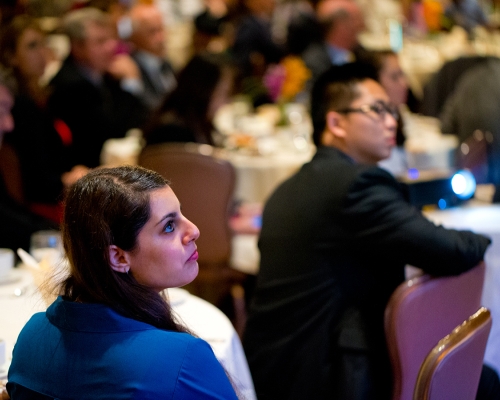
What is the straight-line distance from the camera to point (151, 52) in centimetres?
657

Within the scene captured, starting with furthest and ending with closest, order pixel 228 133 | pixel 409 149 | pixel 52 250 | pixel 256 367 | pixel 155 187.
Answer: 1. pixel 228 133
2. pixel 409 149
3. pixel 52 250
4. pixel 256 367
5. pixel 155 187

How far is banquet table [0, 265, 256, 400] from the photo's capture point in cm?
178

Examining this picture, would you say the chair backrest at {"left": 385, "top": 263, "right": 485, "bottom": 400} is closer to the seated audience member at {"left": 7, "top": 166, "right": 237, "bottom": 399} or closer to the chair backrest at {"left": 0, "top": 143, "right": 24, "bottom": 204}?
the seated audience member at {"left": 7, "top": 166, "right": 237, "bottom": 399}

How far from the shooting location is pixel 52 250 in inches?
92.0

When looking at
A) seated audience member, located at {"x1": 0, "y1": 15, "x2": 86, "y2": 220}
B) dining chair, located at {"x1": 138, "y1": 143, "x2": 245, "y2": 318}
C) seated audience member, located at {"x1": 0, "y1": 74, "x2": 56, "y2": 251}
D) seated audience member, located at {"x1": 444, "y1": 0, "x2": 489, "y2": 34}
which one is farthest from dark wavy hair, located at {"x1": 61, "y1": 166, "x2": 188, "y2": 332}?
seated audience member, located at {"x1": 444, "y1": 0, "x2": 489, "y2": 34}

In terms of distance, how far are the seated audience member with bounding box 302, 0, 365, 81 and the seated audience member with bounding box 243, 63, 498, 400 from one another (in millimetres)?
4081

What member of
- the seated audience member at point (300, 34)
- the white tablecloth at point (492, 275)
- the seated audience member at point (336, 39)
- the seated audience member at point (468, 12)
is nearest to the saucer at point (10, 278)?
the white tablecloth at point (492, 275)

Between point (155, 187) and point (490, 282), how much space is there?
5.72 feet

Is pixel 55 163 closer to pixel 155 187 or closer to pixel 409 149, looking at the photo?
pixel 409 149

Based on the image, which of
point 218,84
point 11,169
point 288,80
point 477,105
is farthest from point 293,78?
point 11,169

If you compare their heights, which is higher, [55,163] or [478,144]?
[478,144]

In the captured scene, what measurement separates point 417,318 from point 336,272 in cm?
32

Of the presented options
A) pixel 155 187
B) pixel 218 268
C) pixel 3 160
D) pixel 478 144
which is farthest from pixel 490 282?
pixel 3 160

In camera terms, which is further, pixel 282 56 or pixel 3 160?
pixel 282 56
